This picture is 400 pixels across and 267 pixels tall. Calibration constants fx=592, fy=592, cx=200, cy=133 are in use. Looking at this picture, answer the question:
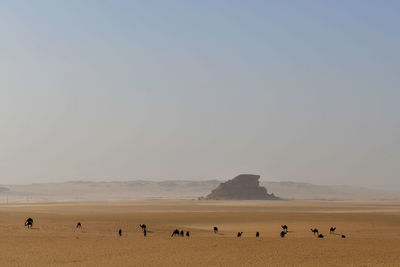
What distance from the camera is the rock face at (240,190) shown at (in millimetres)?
155500

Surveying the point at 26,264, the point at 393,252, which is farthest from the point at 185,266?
the point at 393,252

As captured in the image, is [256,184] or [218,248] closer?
[218,248]

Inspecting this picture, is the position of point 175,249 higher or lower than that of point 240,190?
lower

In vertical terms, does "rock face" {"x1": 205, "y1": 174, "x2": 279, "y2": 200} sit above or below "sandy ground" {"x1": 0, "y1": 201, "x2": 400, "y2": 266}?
above

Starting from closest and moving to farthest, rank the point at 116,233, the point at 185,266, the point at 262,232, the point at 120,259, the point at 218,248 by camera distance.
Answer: the point at 185,266
the point at 120,259
the point at 218,248
the point at 116,233
the point at 262,232

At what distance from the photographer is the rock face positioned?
156 metres

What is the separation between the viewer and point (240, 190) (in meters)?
158

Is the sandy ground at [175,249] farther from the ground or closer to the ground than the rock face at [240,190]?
closer to the ground

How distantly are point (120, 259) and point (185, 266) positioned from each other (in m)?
3.74

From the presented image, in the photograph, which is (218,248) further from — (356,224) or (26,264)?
(356,224)

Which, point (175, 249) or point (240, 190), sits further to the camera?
point (240, 190)

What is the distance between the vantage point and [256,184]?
162625 millimetres

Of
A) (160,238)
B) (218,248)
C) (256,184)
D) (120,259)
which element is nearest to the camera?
(120,259)

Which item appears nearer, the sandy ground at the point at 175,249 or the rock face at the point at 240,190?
the sandy ground at the point at 175,249
